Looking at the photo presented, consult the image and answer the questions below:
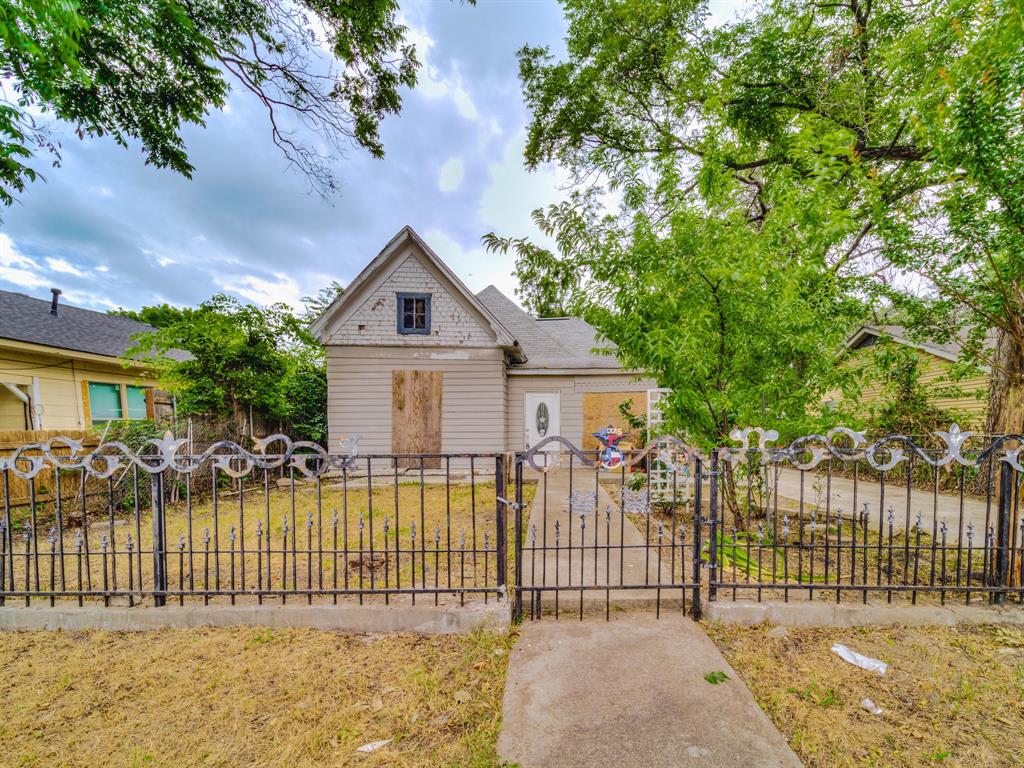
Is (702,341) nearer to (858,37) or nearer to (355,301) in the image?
(858,37)

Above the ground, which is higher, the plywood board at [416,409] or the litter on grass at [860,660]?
the plywood board at [416,409]

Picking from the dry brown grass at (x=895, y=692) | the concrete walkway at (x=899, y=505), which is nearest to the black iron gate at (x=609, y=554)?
the dry brown grass at (x=895, y=692)

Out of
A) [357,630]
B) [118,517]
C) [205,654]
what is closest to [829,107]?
[357,630]

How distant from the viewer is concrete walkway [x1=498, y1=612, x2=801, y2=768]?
1880 mm

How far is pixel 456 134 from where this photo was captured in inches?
441

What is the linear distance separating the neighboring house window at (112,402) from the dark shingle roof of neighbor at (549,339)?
10.2m

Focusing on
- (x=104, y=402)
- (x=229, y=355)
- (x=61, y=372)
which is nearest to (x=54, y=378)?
(x=61, y=372)

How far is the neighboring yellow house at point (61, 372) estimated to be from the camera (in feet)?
29.5

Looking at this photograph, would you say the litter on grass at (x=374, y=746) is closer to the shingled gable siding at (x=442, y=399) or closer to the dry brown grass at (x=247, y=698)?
the dry brown grass at (x=247, y=698)

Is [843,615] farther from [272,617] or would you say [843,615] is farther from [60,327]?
[60,327]

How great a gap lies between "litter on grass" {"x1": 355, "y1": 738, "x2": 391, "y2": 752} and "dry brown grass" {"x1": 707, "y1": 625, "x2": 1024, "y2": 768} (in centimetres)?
214

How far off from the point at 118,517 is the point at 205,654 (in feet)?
18.3

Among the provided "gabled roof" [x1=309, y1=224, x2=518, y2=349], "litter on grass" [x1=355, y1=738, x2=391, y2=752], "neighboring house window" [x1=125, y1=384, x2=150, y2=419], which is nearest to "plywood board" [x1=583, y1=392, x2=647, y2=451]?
"gabled roof" [x1=309, y1=224, x2=518, y2=349]

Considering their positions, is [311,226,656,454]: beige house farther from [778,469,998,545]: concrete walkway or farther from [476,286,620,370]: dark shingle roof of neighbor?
[778,469,998,545]: concrete walkway
